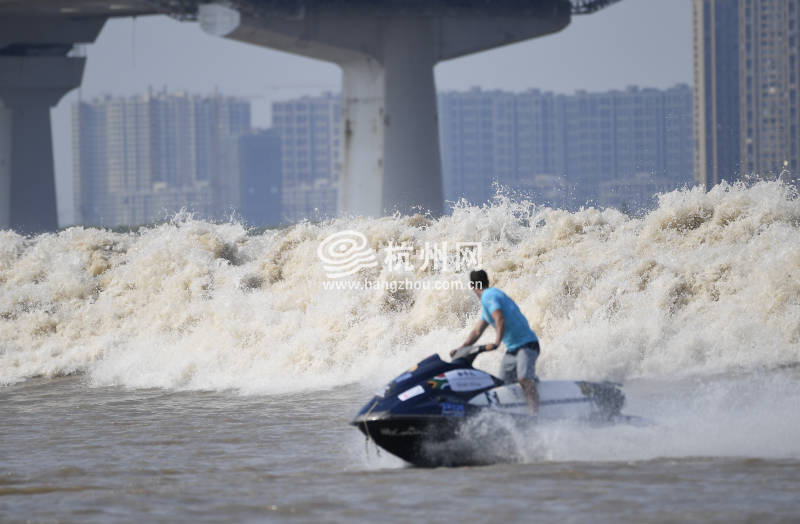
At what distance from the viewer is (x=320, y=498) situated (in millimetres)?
9375

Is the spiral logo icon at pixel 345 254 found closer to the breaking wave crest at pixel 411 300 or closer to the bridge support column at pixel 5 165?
the breaking wave crest at pixel 411 300

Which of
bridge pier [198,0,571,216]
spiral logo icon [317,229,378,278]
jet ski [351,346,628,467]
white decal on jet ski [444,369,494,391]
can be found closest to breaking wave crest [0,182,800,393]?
spiral logo icon [317,229,378,278]

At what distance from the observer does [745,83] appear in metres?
166

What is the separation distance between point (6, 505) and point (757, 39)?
167 meters

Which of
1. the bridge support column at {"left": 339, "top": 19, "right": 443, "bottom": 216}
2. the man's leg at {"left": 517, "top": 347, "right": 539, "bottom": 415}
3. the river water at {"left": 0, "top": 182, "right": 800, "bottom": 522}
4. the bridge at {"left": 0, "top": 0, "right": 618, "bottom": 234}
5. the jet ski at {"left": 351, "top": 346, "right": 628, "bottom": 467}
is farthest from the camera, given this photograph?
the bridge support column at {"left": 339, "top": 19, "right": 443, "bottom": 216}

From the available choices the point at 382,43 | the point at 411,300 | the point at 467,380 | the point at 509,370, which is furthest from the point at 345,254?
the point at 382,43

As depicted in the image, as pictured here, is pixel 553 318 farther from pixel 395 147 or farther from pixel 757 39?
pixel 757 39

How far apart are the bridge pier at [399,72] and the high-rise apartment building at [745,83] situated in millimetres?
110771

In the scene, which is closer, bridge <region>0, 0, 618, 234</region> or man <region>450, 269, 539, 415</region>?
man <region>450, 269, 539, 415</region>

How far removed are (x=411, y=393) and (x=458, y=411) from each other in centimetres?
44

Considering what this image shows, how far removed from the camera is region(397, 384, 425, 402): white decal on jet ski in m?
10.1

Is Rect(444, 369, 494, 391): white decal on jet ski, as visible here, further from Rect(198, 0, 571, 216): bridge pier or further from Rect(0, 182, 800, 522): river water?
Rect(198, 0, 571, 216): bridge pier

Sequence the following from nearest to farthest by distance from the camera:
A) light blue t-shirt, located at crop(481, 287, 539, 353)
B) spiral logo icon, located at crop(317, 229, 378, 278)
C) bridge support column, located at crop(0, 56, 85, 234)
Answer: light blue t-shirt, located at crop(481, 287, 539, 353) < spiral logo icon, located at crop(317, 229, 378, 278) < bridge support column, located at crop(0, 56, 85, 234)

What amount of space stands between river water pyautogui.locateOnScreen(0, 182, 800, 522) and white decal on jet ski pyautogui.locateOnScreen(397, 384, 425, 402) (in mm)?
573
